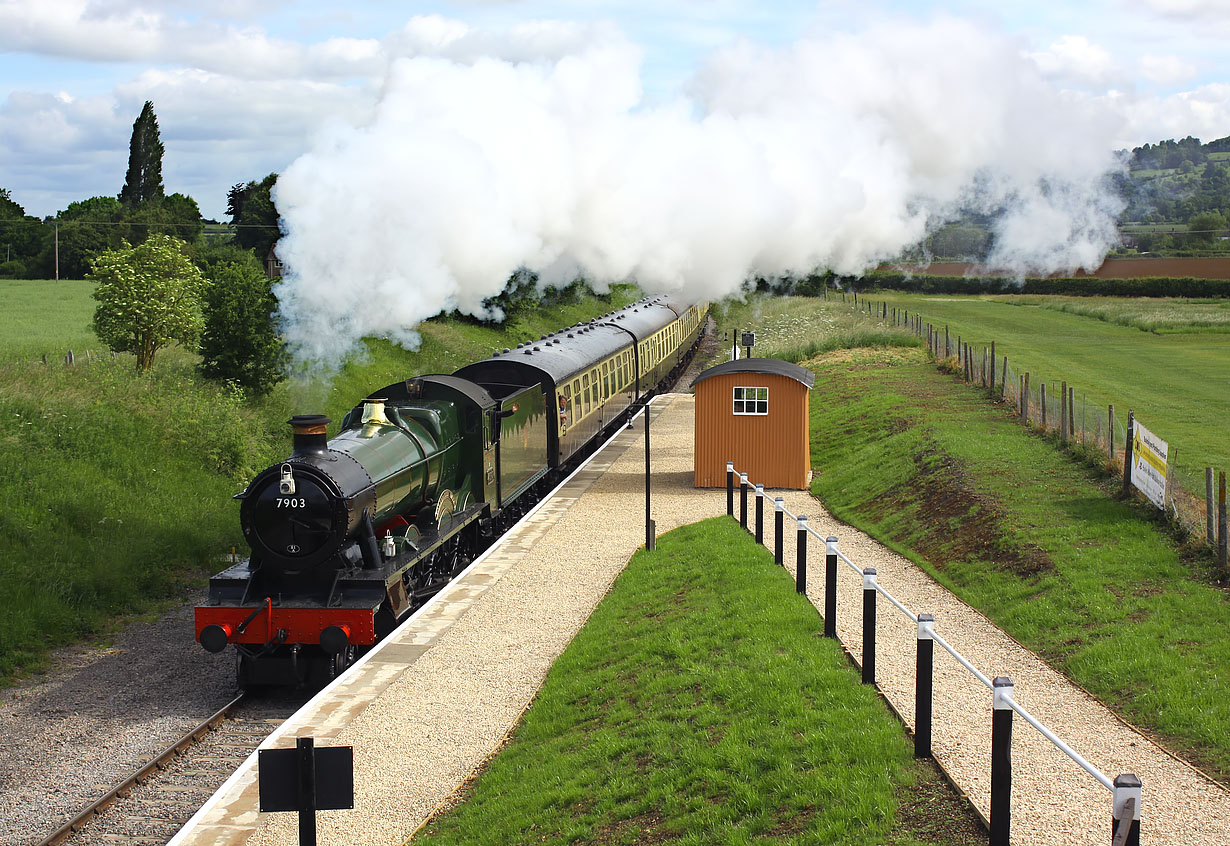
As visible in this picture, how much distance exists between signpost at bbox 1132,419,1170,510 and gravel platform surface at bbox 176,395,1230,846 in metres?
3.53

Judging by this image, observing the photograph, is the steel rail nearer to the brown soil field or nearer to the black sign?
the black sign

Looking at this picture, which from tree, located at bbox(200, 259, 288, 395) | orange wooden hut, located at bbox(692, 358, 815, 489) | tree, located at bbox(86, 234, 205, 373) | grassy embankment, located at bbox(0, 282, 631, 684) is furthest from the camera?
tree, located at bbox(200, 259, 288, 395)

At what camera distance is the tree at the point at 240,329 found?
91.3ft

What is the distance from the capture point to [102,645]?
1558cm

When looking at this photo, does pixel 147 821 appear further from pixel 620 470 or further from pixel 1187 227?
pixel 1187 227

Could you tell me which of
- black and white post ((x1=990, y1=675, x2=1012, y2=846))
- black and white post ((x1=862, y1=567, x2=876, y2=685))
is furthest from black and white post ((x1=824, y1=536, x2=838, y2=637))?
black and white post ((x1=990, y1=675, x2=1012, y2=846))

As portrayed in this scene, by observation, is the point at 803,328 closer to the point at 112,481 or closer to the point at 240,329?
the point at 240,329

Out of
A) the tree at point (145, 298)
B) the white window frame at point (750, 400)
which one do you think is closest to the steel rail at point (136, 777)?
the white window frame at point (750, 400)

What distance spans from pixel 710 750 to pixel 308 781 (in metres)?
Result: 3.42

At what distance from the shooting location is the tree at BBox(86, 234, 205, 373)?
27656 millimetres

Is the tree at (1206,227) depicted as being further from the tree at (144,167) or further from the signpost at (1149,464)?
the tree at (144,167)

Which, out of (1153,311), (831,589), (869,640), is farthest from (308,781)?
(1153,311)

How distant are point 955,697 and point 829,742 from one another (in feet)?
7.10

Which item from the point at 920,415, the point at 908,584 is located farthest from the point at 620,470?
the point at 908,584
